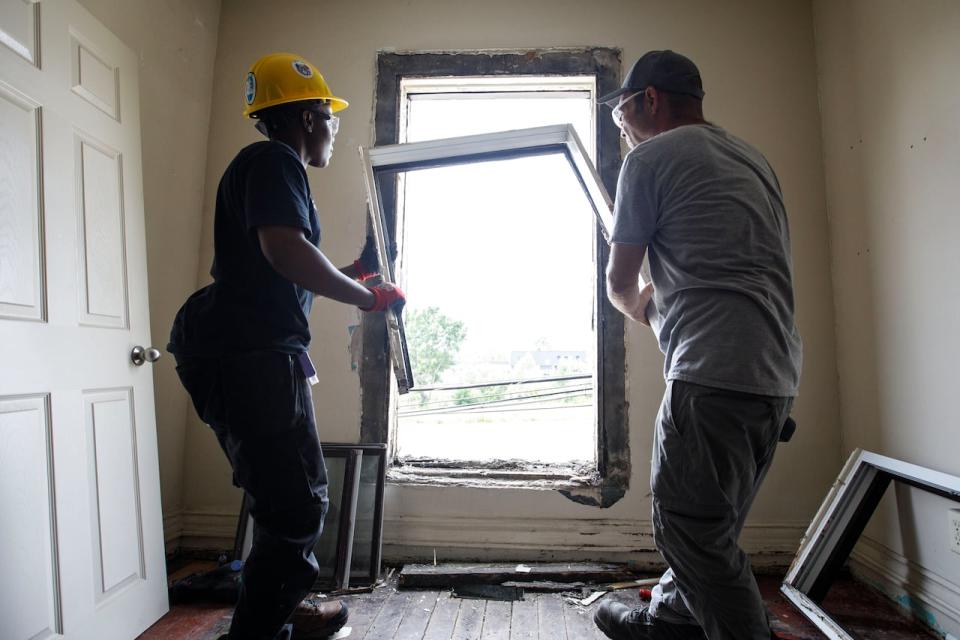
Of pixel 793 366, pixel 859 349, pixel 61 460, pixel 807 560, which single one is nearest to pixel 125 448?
pixel 61 460

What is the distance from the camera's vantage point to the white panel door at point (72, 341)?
4.62 ft

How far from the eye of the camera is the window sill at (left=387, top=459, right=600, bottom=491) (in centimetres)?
237

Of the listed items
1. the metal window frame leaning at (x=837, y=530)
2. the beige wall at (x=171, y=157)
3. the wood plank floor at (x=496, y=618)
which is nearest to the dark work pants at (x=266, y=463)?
the wood plank floor at (x=496, y=618)

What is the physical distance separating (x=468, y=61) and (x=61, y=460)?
211 centimetres

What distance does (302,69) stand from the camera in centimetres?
149

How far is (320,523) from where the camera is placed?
1373mm

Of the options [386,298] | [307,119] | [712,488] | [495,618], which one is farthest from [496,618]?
[307,119]

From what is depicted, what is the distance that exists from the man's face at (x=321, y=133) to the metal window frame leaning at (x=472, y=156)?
44 centimetres

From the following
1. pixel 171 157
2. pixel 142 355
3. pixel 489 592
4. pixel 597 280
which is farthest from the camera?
pixel 597 280

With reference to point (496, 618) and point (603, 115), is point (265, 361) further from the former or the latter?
point (603, 115)

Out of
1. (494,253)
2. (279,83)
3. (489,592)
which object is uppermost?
(279,83)

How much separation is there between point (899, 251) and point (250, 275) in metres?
2.09

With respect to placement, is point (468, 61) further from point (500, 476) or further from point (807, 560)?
point (807, 560)

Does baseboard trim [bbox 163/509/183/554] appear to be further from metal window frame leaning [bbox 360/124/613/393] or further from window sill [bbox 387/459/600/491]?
metal window frame leaning [bbox 360/124/613/393]
